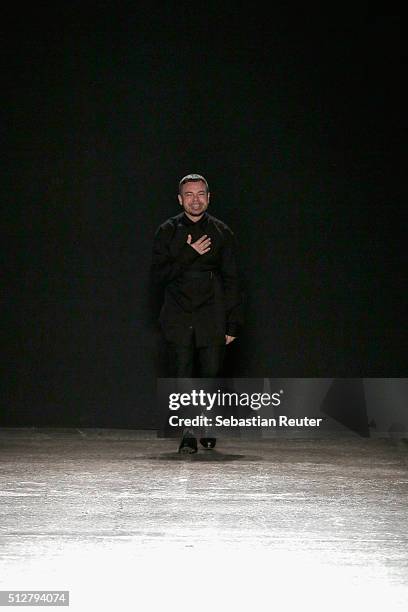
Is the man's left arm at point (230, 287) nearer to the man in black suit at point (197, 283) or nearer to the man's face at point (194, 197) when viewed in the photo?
the man in black suit at point (197, 283)

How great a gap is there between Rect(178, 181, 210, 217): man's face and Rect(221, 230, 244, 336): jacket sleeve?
0.18 metres

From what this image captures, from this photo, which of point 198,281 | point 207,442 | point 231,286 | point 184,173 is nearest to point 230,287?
point 231,286

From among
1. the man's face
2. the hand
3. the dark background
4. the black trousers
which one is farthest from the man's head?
the dark background

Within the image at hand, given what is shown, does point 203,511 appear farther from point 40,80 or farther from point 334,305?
point 40,80

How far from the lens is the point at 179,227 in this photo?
5707 millimetres

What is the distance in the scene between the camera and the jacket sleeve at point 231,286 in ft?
18.8

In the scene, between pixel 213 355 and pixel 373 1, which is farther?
pixel 373 1

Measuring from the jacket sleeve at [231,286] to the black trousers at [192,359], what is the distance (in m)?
0.12

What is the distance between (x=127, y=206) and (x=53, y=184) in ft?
1.29

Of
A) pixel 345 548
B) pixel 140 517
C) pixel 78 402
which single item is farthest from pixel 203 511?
Answer: pixel 78 402

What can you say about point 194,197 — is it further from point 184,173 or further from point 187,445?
point 187,445

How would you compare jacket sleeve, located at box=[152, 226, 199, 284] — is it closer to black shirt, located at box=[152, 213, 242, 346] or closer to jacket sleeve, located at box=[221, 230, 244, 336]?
black shirt, located at box=[152, 213, 242, 346]

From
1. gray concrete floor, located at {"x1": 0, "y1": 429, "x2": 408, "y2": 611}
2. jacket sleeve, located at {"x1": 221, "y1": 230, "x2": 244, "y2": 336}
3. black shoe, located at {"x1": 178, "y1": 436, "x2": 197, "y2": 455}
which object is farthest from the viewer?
jacket sleeve, located at {"x1": 221, "y1": 230, "x2": 244, "y2": 336}

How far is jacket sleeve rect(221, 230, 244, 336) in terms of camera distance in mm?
5727
